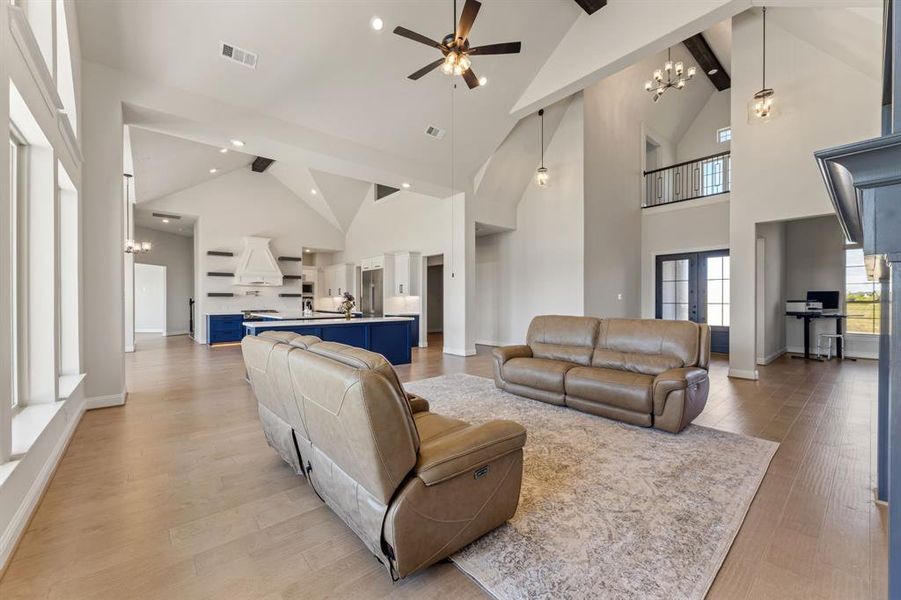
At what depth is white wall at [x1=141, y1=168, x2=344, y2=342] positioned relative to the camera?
384 inches

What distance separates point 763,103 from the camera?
17.3 feet

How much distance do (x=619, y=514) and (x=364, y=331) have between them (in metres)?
5.00

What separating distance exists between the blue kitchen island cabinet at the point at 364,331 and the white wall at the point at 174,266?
7.60 m

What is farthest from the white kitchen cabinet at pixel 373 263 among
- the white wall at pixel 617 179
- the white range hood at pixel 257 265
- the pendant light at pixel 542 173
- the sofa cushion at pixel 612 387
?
the sofa cushion at pixel 612 387

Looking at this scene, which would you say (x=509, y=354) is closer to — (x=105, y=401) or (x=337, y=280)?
(x=105, y=401)

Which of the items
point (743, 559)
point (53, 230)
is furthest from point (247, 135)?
point (743, 559)

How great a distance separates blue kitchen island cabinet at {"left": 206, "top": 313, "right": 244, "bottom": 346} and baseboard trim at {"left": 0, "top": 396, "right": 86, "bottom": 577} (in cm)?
719

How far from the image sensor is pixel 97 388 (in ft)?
13.2

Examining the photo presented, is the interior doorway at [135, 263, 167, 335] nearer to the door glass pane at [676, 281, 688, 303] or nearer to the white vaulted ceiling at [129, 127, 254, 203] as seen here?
the white vaulted ceiling at [129, 127, 254, 203]

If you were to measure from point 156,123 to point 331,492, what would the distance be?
16.8 ft

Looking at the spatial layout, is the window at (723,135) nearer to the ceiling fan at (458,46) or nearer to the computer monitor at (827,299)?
the computer monitor at (827,299)

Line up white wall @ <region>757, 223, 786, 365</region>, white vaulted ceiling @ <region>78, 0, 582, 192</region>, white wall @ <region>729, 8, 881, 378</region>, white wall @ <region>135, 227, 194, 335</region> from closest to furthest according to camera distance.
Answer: white vaulted ceiling @ <region>78, 0, 582, 192</region> < white wall @ <region>729, 8, 881, 378</region> < white wall @ <region>757, 223, 786, 365</region> < white wall @ <region>135, 227, 194, 335</region>

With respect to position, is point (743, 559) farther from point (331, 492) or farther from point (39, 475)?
point (39, 475)

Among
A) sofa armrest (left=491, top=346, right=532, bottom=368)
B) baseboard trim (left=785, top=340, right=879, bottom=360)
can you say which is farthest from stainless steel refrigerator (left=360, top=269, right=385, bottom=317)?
baseboard trim (left=785, top=340, right=879, bottom=360)
